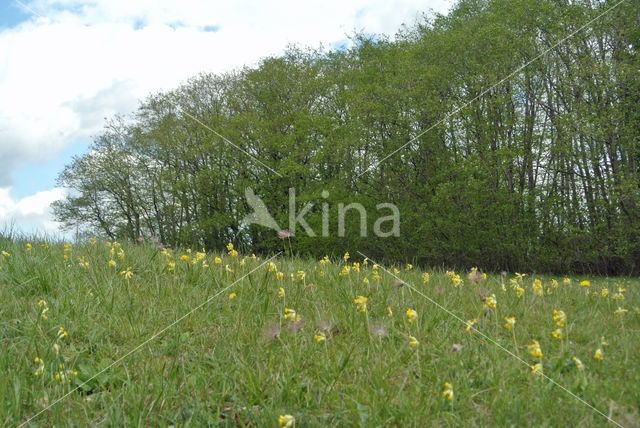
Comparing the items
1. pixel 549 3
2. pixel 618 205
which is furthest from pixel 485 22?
pixel 618 205

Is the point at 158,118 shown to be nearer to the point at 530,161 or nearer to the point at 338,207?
the point at 338,207

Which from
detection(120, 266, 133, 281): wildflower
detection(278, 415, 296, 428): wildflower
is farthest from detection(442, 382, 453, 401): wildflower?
detection(120, 266, 133, 281): wildflower

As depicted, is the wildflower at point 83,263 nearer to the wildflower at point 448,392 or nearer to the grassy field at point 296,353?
the grassy field at point 296,353

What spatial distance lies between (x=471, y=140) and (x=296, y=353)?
14481 millimetres

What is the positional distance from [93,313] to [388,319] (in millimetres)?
2453

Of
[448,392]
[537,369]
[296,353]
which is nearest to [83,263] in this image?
[296,353]

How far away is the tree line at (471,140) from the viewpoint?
1379cm

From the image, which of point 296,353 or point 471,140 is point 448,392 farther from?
point 471,140

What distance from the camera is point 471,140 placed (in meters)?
16.0

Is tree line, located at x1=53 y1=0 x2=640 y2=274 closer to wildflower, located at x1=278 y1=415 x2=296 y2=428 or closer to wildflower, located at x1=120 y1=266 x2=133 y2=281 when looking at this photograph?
wildflower, located at x1=120 y1=266 x2=133 y2=281

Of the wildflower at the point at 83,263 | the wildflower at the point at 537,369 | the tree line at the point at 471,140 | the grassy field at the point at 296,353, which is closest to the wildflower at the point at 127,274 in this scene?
the grassy field at the point at 296,353

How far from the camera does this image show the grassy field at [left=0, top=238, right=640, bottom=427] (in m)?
2.51

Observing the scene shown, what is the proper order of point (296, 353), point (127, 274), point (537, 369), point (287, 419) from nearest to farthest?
1. point (287, 419)
2. point (537, 369)
3. point (296, 353)
4. point (127, 274)

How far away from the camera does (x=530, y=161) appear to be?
14.8 m
